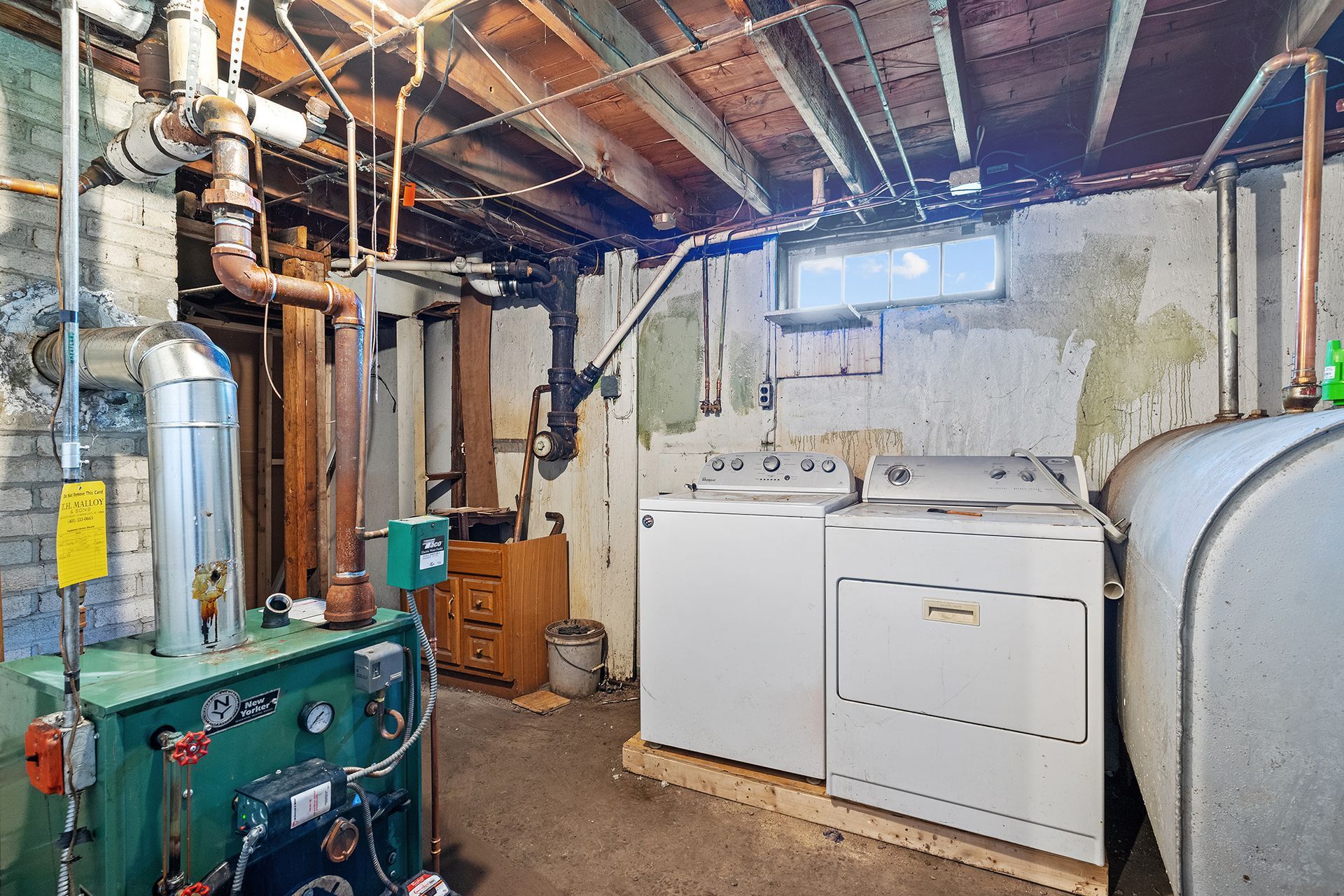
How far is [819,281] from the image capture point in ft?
9.95

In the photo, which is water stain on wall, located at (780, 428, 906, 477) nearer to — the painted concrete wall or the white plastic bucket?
the painted concrete wall

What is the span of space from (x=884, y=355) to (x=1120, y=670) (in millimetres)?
1453

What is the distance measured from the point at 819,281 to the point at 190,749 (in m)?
2.81

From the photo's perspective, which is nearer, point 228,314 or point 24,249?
point 24,249

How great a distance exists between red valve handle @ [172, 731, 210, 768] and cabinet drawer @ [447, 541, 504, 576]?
1.96 meters

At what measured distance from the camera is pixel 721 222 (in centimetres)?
311

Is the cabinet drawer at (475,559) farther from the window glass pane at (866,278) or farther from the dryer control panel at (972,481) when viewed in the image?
the window glass pane at (866,278)

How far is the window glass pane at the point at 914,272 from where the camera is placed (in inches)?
108

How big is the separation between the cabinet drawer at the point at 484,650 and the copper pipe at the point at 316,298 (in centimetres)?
159

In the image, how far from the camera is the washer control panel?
8.45 ft

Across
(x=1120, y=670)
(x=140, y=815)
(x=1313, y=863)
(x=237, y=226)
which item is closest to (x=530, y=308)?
(x=237, y=226)

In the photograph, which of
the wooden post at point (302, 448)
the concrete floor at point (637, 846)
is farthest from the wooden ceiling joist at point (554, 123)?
the concrete floor at point (637, 846)

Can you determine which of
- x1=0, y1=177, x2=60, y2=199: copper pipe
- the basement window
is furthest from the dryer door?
x1=0, y1=177, x2=60, y2=199: copper pipe

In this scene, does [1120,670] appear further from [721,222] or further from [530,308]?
[530,308]
